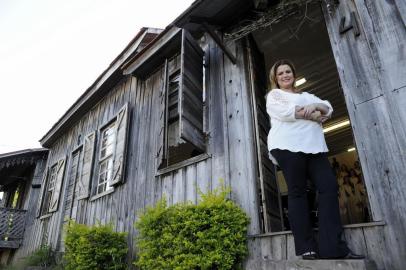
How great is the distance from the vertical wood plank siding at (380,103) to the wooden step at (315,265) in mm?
579

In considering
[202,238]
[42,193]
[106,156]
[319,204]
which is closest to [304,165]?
[319,204]

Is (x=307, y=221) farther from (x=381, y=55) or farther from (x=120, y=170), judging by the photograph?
(x=120, y=170)

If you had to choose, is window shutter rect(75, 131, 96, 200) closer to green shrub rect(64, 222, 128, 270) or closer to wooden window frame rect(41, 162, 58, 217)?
green shrub rect(64, 222, 128, 270)

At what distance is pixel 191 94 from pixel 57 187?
22.3 feet

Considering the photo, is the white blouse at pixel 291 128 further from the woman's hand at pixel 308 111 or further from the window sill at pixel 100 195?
the window sill at pixel 100 195

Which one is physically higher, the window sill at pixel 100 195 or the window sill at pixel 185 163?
the window sill at pixel 185 163

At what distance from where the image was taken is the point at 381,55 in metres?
2.89

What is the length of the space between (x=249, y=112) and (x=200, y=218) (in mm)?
1622

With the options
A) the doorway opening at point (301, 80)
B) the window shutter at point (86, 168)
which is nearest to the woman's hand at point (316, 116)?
the doorway opening at point (301, 80)

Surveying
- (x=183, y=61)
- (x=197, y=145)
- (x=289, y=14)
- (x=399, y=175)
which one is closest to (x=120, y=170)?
(x=197, y=145)

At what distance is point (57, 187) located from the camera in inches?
→ 358

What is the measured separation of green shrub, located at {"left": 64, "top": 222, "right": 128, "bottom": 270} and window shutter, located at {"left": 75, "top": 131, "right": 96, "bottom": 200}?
2.08 metres

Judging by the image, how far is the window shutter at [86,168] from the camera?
7.27 metres

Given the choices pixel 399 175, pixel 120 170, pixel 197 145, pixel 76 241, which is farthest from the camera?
pixel 120 170
